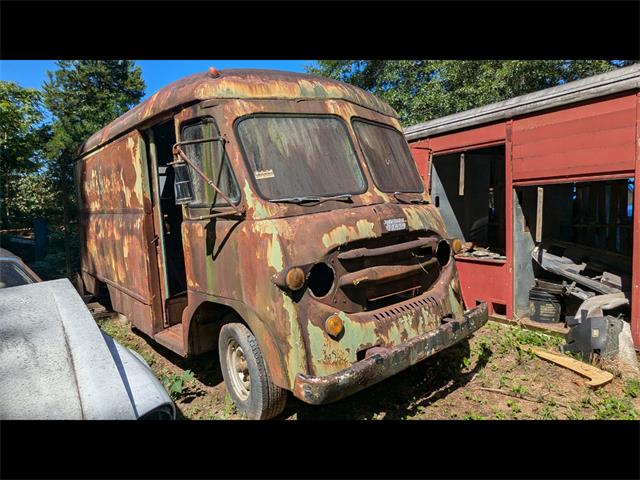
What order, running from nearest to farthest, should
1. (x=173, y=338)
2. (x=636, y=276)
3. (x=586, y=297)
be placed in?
(x=173, y=338)
(x=636, y=276)
(x=586, y=297)

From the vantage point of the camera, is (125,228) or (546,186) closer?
(125,228)

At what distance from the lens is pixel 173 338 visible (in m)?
4.50

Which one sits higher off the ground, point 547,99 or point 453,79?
point 453,79

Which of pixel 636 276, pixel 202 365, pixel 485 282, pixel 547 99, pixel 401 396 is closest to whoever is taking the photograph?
pixel 401 396

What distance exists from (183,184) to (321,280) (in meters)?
1.64

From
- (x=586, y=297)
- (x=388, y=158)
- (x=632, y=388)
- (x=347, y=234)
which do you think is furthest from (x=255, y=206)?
(x=586, y=297)

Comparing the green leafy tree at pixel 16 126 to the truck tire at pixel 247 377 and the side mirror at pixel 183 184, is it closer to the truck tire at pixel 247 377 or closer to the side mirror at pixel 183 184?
the side mirror at pixel 183 184

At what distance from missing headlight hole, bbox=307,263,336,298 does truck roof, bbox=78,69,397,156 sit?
5.23 feet

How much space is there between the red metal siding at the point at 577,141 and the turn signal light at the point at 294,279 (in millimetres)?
4123

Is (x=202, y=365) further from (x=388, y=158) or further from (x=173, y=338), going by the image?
(x=388, y=158)

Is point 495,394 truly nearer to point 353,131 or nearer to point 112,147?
point 353,131

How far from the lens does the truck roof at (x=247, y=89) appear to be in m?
3.58

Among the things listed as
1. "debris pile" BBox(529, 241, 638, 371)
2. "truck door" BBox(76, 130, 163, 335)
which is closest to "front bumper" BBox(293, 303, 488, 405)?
"debris pile" BBox(529, 241, 638, 371)

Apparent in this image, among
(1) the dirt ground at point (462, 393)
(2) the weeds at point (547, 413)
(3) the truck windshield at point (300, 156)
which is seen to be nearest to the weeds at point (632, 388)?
(1) the dirt ground at point (462, 393)
